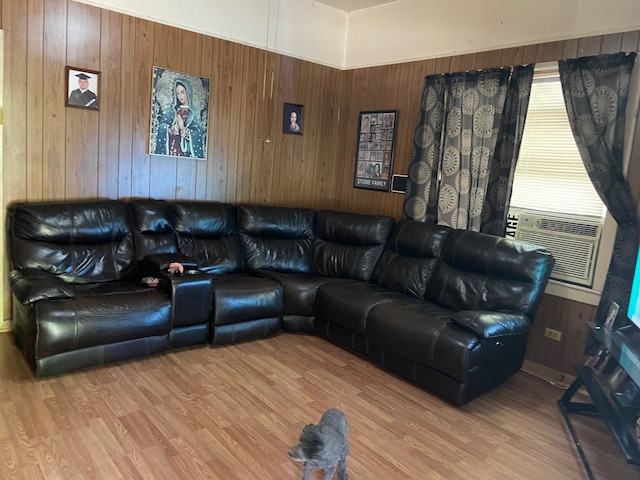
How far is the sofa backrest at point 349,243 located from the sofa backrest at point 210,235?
757 millimetres

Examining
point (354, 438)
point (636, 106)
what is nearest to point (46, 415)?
point (354, 438)

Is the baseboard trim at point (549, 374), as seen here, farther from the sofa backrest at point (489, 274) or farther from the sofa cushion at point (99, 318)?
the sofa cushion at point (99, 318)

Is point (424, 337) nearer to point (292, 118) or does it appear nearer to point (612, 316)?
point (612, 316)

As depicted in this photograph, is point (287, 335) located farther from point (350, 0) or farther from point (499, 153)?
point (350, 0)

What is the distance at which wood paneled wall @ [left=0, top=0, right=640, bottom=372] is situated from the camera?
338cm

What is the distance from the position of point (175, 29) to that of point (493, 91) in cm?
267

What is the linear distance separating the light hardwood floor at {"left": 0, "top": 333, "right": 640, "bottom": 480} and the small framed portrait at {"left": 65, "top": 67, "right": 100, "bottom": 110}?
1.80 meters

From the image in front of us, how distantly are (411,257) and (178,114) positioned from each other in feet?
7.72

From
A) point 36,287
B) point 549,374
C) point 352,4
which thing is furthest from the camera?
point 352,4

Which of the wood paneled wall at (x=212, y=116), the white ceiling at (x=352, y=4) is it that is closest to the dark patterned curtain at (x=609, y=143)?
the wood paneled wall at (x=212, y=116)

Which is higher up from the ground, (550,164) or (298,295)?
(550,164)

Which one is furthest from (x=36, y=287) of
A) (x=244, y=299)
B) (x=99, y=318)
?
(x=244, y=299)

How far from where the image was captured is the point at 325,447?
5.82 feet

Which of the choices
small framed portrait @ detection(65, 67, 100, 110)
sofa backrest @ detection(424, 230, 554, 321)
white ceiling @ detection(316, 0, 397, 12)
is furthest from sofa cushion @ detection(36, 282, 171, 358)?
white ceiling @ detection(316, 0, 397, 12)
